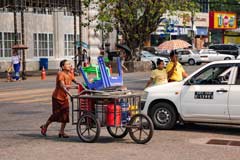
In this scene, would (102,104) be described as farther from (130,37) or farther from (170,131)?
(130,37)

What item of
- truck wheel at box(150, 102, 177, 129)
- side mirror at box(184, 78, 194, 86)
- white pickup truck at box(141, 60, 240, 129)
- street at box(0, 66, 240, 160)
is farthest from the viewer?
truck wheel at box(150, 102, 177, 129)

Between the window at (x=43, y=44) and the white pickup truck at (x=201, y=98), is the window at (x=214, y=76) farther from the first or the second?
the window at (x=43, y=44)

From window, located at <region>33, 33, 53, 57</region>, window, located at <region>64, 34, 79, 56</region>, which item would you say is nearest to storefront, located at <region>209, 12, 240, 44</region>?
window, located at <region>64, 34, 79, 56</region>

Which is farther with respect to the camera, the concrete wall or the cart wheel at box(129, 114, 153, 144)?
the concrete wall

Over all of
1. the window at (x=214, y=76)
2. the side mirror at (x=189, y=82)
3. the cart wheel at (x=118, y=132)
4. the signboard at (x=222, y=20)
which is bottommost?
the cart wheel at (x=118, y=132)

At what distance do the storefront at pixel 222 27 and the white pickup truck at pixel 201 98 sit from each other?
2618 inches

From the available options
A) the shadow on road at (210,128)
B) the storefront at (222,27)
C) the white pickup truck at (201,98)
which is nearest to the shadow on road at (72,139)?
the white pickup truck at (201,98)

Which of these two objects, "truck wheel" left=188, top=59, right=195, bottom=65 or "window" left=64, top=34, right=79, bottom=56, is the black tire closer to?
"truck wheel" left=188, top=59, right=195, bottom=65

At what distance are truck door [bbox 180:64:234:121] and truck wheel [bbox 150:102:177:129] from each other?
1.07 feet

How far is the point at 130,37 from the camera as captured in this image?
39.1 metres

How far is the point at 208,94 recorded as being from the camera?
11.1 m

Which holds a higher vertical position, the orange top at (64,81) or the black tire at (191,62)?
the black tire at (191,62)

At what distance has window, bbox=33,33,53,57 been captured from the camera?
3869 cm

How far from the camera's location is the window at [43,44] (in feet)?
127
